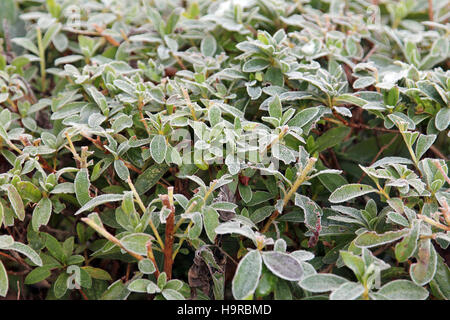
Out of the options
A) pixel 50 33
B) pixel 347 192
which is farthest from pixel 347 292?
pixel 50 33

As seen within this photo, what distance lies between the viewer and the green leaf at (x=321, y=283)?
0.86 meters

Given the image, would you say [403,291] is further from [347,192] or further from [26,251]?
[26,251]

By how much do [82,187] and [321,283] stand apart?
554 millimetres

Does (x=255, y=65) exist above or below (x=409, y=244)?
above

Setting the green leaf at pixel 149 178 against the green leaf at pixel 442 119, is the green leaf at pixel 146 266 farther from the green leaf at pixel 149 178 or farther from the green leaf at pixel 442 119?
the green leaf at pixel 442 119

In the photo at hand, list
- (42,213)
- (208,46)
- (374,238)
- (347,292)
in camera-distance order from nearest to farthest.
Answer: (347,292) < (374,238) < (42,213) < (208,46)

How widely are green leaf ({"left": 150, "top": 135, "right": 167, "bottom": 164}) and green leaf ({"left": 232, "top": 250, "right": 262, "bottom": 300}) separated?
0.32 m

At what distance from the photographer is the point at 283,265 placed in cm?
89

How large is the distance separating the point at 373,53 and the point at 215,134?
0.78 meters

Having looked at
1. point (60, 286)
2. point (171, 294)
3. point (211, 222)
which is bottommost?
point (60, 286)

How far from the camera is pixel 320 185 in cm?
120

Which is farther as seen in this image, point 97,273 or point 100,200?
point 97,273

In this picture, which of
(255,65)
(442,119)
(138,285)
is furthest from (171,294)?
(442,119)

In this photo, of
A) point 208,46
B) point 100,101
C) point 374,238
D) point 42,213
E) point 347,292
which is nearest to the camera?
point 347,292
